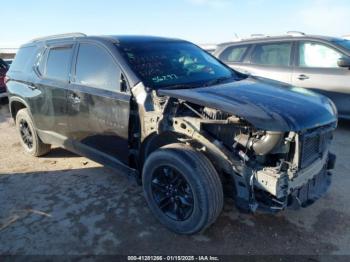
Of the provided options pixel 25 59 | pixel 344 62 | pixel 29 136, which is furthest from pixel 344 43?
pixel 29 136

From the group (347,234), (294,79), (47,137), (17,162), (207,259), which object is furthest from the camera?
(294,79)

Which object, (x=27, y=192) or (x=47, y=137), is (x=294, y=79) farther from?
(x=27, y=192)

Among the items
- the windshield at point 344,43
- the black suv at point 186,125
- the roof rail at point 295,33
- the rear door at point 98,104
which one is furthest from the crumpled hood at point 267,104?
the roof rail at point 295,33

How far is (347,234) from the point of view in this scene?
314cm

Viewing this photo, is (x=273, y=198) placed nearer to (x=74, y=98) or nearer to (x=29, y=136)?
(x=74, y=98)

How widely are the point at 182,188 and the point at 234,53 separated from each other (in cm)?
493

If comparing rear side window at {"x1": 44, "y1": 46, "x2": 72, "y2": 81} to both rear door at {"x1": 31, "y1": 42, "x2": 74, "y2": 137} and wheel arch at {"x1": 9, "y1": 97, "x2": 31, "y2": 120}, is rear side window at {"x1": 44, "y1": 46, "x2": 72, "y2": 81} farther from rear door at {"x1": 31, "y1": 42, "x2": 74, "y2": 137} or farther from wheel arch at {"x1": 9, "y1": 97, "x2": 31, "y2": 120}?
wheel arch at {"x1": 9, "y1": 97, "x2": 31, "y2": 120}

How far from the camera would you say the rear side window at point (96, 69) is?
3.65 meters

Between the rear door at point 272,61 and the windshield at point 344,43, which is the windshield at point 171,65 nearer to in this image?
the rear door at point 272,61

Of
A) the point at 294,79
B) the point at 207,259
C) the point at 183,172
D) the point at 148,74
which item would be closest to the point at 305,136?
the point at 183,172

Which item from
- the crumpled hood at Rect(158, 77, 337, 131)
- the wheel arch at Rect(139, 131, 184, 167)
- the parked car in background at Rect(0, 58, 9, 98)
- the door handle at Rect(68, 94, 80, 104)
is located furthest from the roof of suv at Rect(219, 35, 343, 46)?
the parked car in background at Rect(0, 58, 9, 98)

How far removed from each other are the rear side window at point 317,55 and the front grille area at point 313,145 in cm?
339

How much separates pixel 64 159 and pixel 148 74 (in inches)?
99.8

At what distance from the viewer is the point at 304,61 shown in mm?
6410
